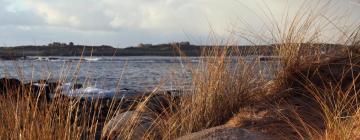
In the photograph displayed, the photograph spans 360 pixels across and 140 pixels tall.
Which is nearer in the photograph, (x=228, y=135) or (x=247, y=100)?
(x=228, y=135)

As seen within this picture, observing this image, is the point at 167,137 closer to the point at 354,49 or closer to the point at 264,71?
the point at 264,71

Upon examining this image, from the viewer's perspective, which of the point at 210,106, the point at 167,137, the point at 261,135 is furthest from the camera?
the point at 210,106

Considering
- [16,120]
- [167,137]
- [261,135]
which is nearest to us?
[16,120]

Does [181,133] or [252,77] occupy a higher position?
[252,77]

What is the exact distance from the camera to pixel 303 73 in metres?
7.20

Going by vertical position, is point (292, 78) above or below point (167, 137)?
above

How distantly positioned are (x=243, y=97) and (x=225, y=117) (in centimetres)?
41

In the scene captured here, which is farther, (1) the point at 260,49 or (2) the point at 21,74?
(1) the point at 260,49

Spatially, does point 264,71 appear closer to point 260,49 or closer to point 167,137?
point 260,49

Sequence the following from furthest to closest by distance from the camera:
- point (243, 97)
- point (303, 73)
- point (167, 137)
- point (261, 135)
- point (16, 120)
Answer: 1. point (303, 73)
2. point (243, 97)
3. point (167, 137)
4. point (261, 135)
5. point (16, 120)

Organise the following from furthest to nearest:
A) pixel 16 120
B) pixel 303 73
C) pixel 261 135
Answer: pixel 303 73
pixel 261 135
pixel 16 120

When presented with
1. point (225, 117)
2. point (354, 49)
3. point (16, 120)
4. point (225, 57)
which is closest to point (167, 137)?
point (225, 117)

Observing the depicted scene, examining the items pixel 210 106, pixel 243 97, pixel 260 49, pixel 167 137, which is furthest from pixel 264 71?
pixel 167 137

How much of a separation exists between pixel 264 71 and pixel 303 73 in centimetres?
50
